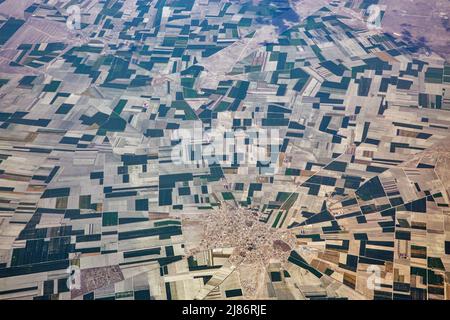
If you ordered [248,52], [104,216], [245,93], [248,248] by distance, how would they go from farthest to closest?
[248,52] < [245,93] < [104,216] < [248,248]

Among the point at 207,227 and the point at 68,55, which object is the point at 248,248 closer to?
the point at 207,227

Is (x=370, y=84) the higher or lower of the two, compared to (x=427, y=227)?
higher

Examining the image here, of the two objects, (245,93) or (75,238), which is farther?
(245,93)
